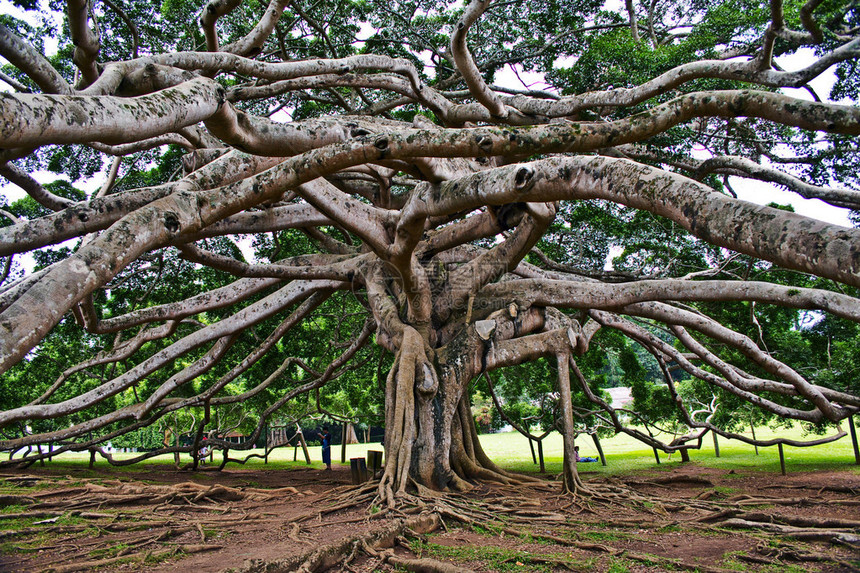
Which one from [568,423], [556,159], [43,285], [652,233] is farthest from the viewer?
[652,233]

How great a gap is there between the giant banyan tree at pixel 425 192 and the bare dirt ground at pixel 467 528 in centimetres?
102

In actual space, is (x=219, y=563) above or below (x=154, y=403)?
below

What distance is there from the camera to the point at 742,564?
4.31 m

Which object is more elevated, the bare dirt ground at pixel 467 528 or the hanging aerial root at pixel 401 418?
the hanging aerial root at pixel 401 418

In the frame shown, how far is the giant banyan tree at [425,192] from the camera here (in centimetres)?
373

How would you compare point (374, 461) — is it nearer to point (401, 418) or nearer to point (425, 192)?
point (401, 418)

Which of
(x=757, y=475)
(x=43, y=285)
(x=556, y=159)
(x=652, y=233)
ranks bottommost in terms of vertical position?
(x=757, y=475)

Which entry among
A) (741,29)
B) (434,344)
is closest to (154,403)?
(434,344)

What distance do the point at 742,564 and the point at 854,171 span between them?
23.5ft

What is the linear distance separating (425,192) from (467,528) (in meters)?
3.52

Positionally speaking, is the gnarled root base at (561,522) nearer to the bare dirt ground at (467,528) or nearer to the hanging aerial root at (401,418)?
the bare dirt ground at (467,528)

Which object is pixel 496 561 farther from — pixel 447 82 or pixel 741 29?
pixel 741 29

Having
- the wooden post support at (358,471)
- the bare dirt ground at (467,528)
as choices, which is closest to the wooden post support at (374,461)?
the wooden post support at (358,471)

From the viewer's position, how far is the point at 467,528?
5.66 metres
